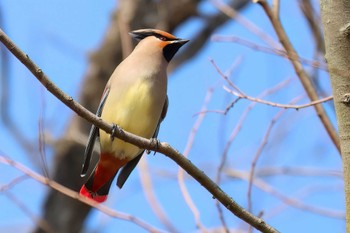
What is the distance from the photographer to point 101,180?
3119mm

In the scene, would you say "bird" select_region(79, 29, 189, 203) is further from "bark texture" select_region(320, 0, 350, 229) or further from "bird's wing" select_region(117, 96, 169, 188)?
"bark texture" select_region(320, 0, 350, 229)

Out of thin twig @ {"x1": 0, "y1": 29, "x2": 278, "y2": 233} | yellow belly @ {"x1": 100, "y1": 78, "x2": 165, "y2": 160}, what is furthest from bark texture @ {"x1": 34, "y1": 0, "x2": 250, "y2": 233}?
thin twig @ {"x1": 0, "y1": 29, "x2": 278, "y2": 233}

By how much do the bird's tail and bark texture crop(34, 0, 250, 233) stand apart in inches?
93.9

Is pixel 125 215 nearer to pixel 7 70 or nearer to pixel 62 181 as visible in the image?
pixel 7 70

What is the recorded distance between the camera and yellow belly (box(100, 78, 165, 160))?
9.52ft

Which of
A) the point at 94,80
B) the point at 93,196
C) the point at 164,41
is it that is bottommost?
the point at 93,196

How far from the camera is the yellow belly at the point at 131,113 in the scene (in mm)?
2902

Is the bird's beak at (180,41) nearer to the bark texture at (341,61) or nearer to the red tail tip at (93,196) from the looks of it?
the red tail tip at (93,196)

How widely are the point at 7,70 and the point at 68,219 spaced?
2.77 metres

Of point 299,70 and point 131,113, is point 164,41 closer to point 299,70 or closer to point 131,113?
point 131,113

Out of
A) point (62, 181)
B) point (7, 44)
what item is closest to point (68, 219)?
point (62, 181)

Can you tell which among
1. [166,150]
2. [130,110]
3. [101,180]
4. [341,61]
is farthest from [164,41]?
[341,61]

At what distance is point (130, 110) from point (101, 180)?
0.39m

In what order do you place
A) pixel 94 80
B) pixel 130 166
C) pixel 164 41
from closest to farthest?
pixel 130 166, pixel 164 41, pixel 94 80
